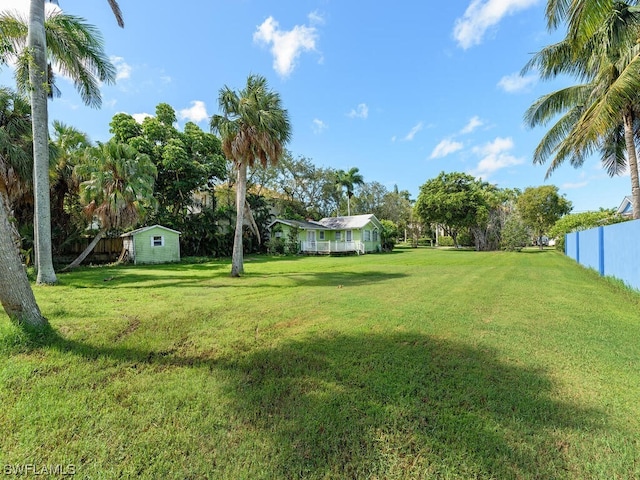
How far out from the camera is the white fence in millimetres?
28344

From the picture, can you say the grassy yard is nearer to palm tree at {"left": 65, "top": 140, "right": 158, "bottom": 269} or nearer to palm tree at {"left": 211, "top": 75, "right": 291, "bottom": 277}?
palm tree at {"left": 211, "top": 75, "right": 291, "bottom": 277}

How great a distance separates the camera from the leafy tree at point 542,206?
33.4 meters

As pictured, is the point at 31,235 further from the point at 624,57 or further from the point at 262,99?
the point at 624,57

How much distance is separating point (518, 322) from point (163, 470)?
5.78m

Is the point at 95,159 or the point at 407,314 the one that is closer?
the point at 407,314

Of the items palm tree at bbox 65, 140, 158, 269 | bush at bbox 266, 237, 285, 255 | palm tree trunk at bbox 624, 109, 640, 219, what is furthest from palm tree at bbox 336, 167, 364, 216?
palm tree trunk at bbox 624, 109, 640, 219

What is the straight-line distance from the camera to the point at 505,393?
10.3 ft

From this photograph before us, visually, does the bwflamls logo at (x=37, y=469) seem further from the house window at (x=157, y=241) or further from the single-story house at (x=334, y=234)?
the single-story house at (x=334, y=234)

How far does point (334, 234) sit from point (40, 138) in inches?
943

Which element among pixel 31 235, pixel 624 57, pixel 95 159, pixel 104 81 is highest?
pixel 104 81

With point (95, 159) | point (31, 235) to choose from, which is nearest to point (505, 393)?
point (95, 159)

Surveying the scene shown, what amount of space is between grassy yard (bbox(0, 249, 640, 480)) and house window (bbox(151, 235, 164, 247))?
49.7 ft

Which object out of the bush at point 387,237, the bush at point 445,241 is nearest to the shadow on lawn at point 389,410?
the bush at point 387,237

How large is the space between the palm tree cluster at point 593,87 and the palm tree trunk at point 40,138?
13651 millimetres
